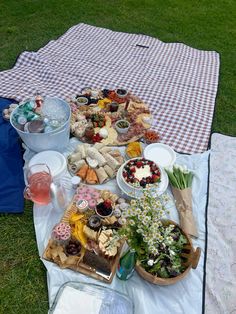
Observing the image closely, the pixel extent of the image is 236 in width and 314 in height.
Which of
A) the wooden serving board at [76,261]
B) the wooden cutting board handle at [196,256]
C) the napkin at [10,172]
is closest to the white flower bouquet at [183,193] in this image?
the wooden cutting board handle at [196,256]

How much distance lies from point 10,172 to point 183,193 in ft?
6.28

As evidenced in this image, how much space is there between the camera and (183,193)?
10.3ft

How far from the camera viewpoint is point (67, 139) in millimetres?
3602

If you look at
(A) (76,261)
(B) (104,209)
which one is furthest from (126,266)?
(B) (104,209)

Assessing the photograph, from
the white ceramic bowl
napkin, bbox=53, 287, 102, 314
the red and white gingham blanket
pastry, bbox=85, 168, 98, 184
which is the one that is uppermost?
the red and white gingham blanket

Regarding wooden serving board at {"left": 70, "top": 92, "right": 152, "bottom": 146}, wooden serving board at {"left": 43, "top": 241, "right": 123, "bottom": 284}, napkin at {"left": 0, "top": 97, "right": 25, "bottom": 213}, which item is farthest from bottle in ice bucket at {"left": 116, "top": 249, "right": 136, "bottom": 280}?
wooden serving board at {"left": 70, "top": 92, "right": 152, "bottom": 146}

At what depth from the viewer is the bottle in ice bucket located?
2424 millimetres

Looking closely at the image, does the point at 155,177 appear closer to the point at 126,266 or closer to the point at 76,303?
the point at 126,266

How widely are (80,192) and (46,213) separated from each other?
398 millimetres

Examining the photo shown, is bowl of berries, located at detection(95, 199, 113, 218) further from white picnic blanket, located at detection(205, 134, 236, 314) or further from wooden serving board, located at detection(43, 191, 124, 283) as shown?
white picnic blanket, located at detection(205, 134, 236, 314)

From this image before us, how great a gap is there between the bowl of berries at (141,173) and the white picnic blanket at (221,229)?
0.68 metres

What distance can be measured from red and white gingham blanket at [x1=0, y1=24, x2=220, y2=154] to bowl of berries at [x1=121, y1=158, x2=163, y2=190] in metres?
0.68

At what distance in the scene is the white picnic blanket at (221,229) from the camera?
2.62 m

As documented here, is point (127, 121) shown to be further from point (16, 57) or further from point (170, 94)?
point (16, 57)
